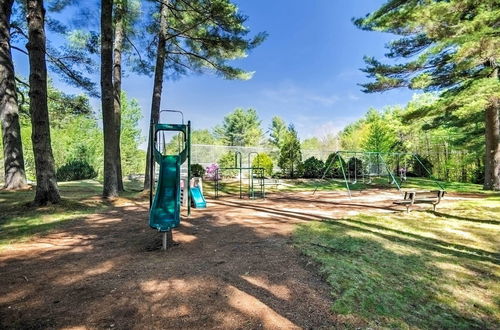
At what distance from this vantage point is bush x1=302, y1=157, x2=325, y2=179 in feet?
58.7

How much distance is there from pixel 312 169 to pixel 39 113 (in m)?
14.3

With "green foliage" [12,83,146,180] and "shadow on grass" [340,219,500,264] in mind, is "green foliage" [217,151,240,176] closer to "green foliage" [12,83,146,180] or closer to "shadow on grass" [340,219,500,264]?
"green foliage" [12,83,146,180]

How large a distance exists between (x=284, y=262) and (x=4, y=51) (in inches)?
414

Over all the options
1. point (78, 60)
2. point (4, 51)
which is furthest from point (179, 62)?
point (4, 51)

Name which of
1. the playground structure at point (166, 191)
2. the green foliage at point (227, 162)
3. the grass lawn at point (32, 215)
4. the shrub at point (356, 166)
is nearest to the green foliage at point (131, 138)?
the green foliage at point (227, 162)

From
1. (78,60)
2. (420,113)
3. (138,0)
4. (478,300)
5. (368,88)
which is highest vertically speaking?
(138,0)

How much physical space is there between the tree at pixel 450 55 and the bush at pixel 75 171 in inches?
651

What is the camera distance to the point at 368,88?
40.3 ft

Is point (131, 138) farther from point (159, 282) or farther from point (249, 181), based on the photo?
point (159, 282)

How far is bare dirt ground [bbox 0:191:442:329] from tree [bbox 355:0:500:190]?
8.47 metres

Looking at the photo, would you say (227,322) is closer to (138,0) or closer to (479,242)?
(479,242)

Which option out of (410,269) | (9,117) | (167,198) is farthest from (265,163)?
(410,269)

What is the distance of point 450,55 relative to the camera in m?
10.6

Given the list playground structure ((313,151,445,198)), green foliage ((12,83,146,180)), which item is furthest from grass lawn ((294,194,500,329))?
green foliage ((12,83,146,180))
